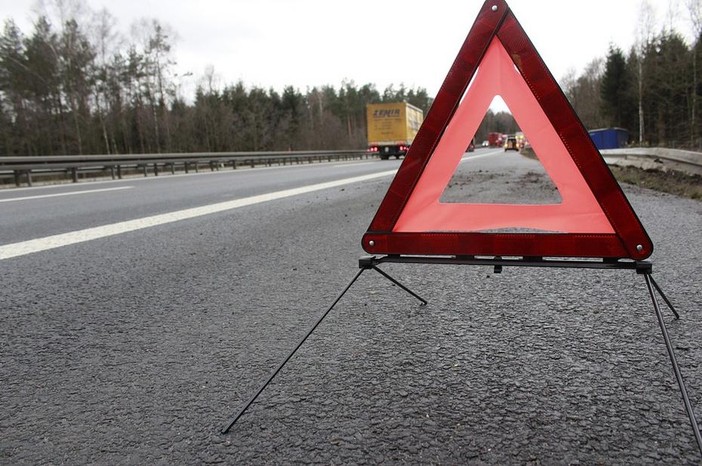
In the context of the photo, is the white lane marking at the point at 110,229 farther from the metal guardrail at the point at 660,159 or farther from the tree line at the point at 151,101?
the tree line at the point at 151,101

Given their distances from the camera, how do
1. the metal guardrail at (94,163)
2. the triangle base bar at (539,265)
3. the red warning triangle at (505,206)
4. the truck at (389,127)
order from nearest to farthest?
the triangle base bar at (539,265), the red warning triangle at (505,206), the metal guardrail at (94,163), the truck at (389,127)

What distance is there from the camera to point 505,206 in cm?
179

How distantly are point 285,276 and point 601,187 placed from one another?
2.07 metres

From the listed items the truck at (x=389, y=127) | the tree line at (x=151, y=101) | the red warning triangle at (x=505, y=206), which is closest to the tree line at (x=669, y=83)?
the tree line at (x=151, y=101)

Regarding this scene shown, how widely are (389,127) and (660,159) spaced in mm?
27333

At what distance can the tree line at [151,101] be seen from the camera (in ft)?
120

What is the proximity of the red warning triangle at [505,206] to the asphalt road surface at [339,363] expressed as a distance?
48 centimetres

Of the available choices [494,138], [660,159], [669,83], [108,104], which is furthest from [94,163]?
[669,83]

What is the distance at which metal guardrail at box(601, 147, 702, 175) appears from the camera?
7.12 meters

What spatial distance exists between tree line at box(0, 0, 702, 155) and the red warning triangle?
2331 centimetres

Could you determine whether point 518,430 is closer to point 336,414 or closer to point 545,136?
point 336,414

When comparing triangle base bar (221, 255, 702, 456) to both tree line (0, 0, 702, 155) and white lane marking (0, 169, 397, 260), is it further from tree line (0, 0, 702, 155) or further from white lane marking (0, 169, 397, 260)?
tree line (0, 0, 702, 155)

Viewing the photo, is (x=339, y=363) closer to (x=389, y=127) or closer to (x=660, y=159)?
(x=660, y=159)

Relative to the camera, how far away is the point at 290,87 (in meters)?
77.1
